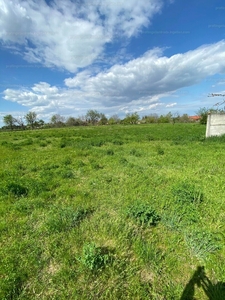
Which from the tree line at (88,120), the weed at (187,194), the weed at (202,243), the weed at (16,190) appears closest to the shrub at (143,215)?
the weed at (202,243)

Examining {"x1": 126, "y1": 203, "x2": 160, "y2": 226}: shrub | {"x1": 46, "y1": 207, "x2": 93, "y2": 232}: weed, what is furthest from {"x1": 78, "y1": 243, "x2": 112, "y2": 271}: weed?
{"x1": 126, "y1": 203, "x2": 160, "y2": 226}: shrub

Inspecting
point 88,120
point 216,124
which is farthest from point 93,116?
point 216,124

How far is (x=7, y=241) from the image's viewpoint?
2920mm

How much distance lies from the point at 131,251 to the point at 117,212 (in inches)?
44.1

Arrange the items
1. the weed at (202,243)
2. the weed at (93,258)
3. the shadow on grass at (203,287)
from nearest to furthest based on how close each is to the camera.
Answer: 1. the shadow on grass at (203,287)
2. the weed at (93,258)
3. the weed at (202,243)

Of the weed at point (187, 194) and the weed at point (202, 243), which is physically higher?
the weed at point (187, 194)

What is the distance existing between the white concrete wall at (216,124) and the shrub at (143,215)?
1257cm

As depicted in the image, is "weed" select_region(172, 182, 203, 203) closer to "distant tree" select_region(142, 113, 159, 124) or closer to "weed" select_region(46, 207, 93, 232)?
"weed" select_region(46, 207, 93, 232)

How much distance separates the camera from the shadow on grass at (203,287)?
2.04 m

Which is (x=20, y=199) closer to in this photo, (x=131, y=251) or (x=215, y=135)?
(x=131, y=251)

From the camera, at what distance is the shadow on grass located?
6.68 ft

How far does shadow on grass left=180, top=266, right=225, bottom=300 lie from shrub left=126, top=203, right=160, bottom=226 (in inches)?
45.1

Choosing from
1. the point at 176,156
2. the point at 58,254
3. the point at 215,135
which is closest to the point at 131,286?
the point at 58,254

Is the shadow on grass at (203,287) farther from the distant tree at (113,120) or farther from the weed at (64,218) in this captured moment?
the distant tree at (113,120)
